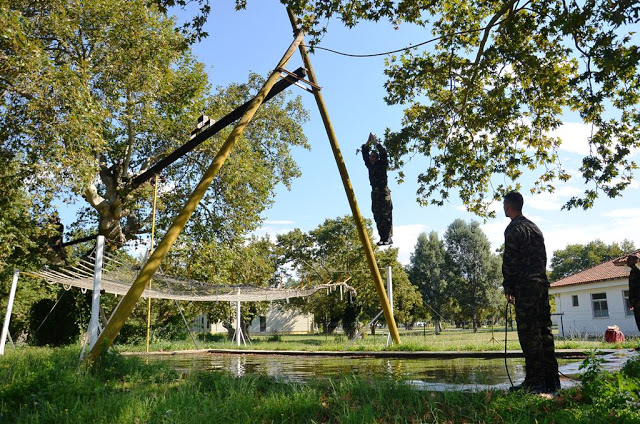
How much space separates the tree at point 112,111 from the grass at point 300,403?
556 cm

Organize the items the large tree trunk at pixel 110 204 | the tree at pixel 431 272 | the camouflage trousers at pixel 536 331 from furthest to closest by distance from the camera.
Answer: the tree at pixel 431 272 → the large tree trunk at pixel 110 204 → the camouflage trousers at pixel 536 331

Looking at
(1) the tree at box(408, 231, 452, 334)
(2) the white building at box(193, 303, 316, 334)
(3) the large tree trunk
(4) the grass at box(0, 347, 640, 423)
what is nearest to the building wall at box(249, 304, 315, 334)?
(2) the white building at box(193, 303, 316, 334)

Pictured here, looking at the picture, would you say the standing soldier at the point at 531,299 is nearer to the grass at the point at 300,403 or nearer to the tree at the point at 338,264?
the grass at the point at 300,403

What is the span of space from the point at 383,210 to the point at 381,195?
26cm

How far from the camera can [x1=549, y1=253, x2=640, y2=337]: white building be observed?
64.7ft

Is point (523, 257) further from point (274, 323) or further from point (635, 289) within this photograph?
point (274, 323)

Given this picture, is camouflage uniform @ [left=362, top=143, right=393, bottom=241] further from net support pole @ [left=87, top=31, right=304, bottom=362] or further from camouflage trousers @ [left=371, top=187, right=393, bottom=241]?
net support pole @ [left=87, top=31, right=304, bottom=362]

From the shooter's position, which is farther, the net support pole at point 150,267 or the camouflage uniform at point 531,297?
the net support pole at point 150,267

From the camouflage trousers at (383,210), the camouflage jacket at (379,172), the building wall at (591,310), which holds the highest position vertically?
the camouflage jacket at (379,172)

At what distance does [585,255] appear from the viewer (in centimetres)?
5922

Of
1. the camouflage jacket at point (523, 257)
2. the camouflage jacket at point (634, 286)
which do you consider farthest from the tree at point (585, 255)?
the camouflage jacket at point (523, 257)

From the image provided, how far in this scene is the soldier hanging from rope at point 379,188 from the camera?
24.5ft

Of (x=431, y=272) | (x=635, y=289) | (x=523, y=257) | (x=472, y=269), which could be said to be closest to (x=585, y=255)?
(x=472, y=269)

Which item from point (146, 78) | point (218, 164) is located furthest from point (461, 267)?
point (218, 164)
